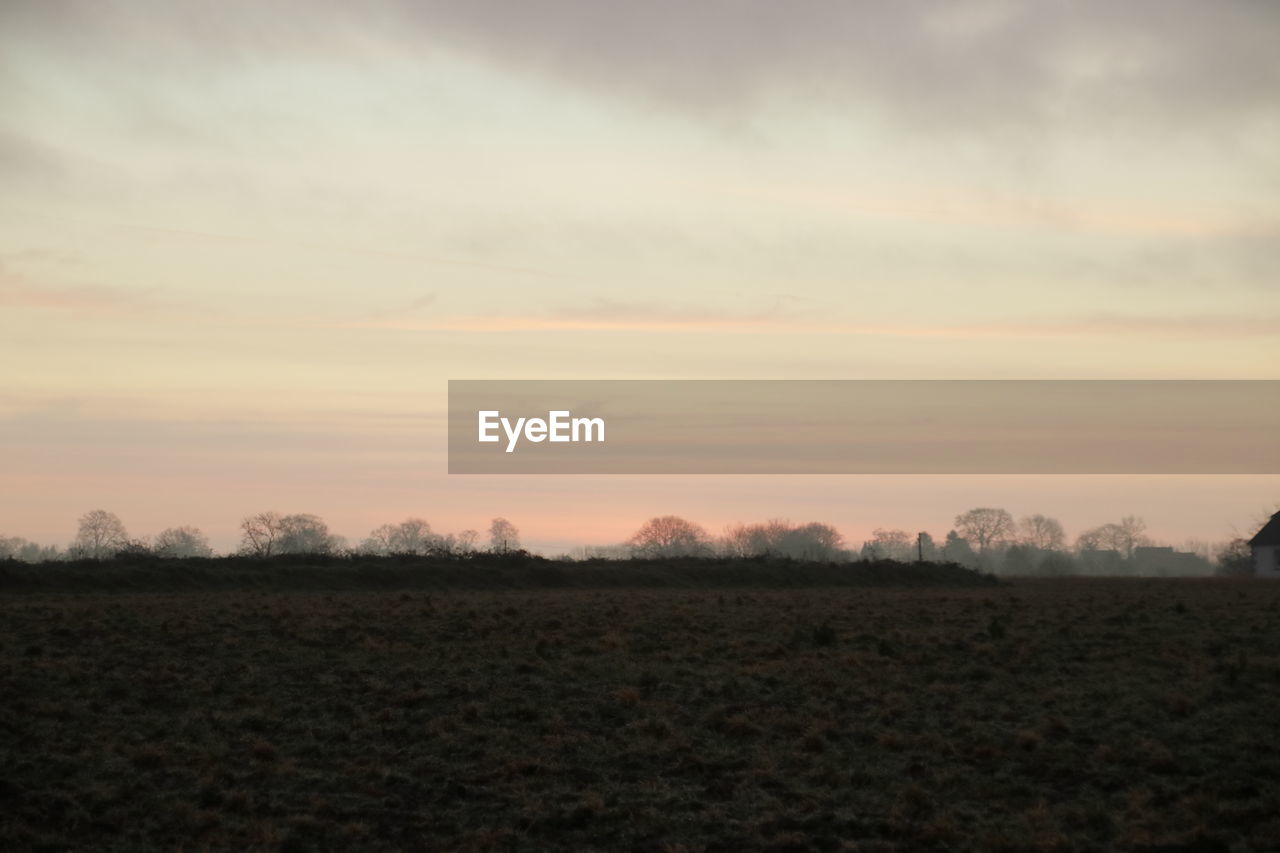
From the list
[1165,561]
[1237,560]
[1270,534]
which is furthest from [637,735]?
[1165,561]

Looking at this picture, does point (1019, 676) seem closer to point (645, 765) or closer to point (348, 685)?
point (645, 765)

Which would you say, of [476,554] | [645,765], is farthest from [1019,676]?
[476,554]

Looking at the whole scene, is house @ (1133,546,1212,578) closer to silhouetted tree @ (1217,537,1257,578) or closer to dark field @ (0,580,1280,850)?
silhouetted tree @ (1217,537,1257,578)

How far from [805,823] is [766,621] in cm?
1548

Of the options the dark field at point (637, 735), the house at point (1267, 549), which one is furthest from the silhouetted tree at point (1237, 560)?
the dark field at point (637, 735)

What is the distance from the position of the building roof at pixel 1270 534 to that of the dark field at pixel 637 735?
193 feet

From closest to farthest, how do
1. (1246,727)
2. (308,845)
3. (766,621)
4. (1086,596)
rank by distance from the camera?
(308,845) → (1246,727) → (766,621) → (1086,596)

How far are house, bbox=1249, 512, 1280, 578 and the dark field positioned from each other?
191 ft

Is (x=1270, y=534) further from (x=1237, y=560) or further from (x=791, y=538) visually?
(x=791, y=538)

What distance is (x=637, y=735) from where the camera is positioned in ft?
52.5

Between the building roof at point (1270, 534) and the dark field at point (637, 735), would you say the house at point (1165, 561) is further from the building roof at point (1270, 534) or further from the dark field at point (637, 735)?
the dark field at point (637, 735)

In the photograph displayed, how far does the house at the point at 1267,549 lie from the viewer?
76.2 metres

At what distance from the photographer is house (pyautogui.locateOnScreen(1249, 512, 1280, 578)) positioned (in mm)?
76250

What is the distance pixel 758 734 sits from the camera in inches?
629
